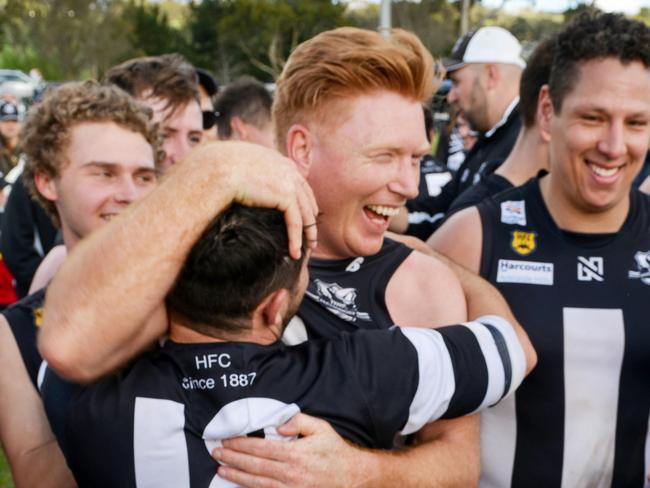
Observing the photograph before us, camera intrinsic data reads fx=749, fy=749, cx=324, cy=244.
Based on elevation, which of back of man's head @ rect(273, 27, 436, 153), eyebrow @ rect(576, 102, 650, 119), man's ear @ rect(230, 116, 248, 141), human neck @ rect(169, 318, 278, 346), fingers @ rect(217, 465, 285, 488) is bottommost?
man's ear @ rect(230, 116, 248, 141)

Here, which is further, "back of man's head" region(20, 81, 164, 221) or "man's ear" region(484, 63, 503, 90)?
"man's ear" region(484, 63, 503, 90)

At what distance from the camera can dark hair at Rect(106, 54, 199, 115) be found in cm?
422

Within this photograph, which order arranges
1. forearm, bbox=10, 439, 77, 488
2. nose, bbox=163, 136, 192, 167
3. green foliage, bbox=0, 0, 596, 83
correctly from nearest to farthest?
forearm, bbox=10, 439, 77, 488, nose, bbox=163, 136, 192, 167, green foliage, bbox=0, 0, 596, 83

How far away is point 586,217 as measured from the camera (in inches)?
102

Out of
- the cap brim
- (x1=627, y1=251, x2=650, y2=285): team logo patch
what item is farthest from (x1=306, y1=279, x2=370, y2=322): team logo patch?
the cap brim

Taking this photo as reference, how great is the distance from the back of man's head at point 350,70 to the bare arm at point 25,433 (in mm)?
1126

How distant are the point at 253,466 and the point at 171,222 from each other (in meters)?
0.55

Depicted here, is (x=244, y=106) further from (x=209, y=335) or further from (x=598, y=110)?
(x=209, y=335)

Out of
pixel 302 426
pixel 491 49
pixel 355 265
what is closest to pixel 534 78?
pixel 491 49

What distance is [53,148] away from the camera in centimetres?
280

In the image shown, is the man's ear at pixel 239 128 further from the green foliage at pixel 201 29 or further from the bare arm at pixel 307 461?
the green foliage at pixel 201 29

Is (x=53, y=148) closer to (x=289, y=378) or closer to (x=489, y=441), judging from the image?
(x=289, y=378)

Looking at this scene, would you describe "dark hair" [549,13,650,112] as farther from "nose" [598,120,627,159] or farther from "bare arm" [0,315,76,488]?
"bare arm" [0,315,76,488]

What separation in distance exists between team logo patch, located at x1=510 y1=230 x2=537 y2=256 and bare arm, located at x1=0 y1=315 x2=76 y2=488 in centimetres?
159
